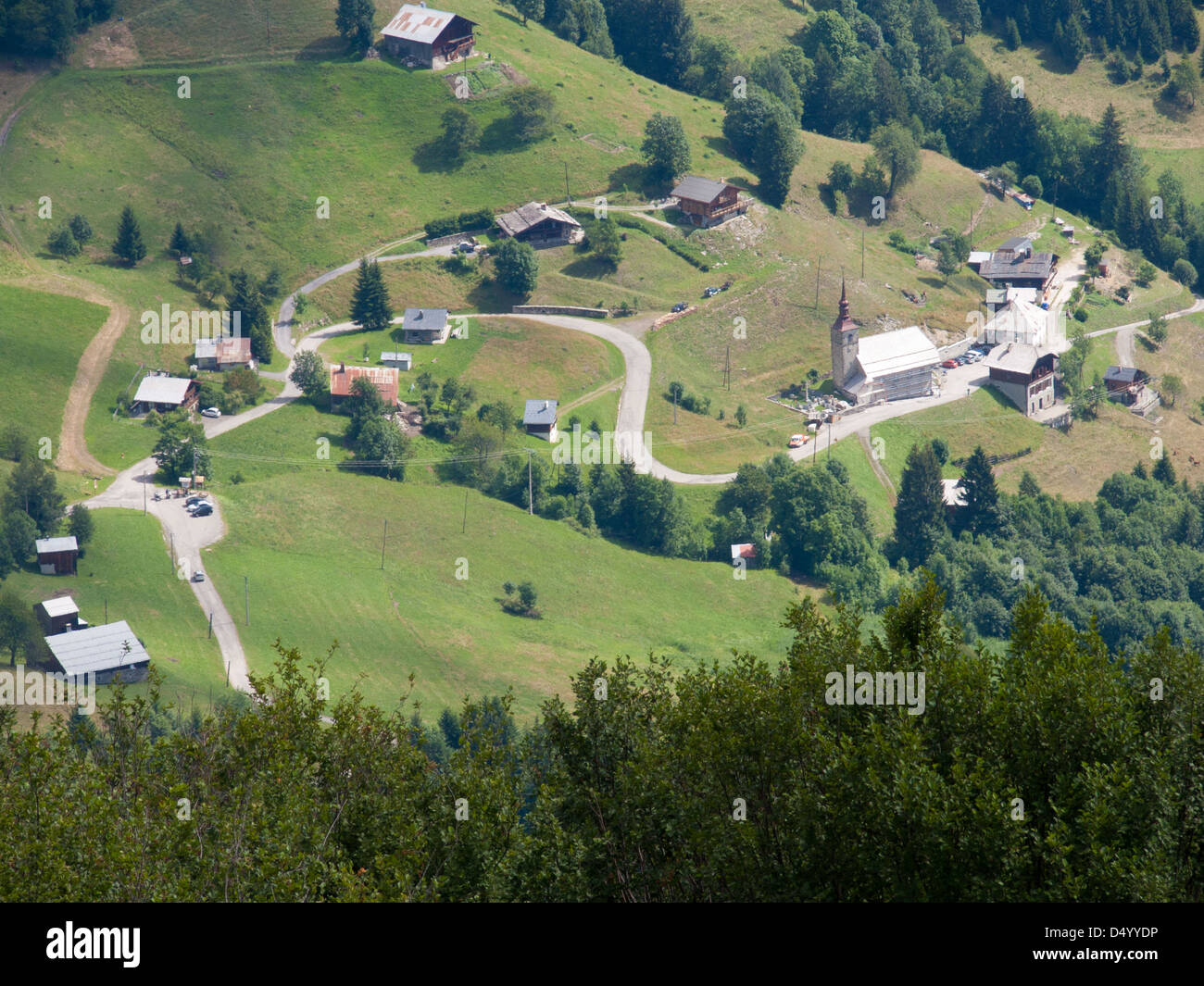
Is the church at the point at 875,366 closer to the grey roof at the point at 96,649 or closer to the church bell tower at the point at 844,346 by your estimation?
the church bell tower at the point at 844,346

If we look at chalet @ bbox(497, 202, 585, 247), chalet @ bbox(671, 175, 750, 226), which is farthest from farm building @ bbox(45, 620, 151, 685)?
chalet @ bbox(671, 175, 750, 226)

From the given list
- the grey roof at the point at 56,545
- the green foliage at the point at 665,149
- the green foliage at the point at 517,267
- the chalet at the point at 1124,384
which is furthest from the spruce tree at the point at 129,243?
the chalet at the point at 1124,384

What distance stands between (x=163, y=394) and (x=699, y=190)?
7708 cm

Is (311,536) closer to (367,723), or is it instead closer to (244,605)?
(244,605)

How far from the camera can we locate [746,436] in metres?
161

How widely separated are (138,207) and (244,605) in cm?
7632

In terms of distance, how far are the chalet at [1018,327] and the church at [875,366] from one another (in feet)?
49.2

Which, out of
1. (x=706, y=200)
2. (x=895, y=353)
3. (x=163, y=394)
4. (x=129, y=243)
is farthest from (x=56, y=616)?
(x=706, y=200)

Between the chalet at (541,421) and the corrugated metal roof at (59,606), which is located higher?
the corrugated metal roof at (59,606)

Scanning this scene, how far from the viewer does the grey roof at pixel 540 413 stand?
155 meters

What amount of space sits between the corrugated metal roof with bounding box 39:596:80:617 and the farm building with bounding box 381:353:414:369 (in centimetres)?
5178

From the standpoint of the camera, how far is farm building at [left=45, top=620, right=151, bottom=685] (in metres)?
114
